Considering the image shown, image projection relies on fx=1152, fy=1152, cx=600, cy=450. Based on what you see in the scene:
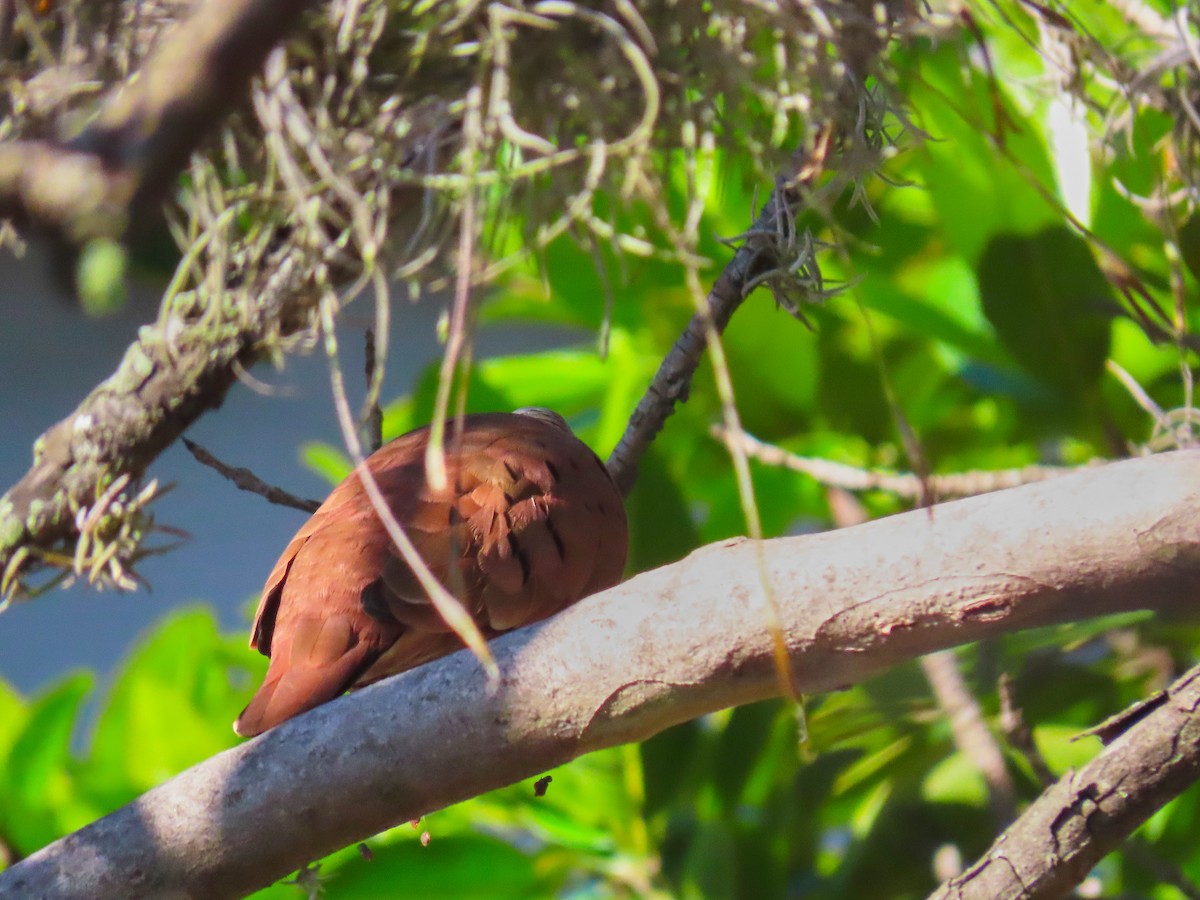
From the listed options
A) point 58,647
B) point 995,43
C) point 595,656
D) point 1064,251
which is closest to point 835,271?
point 1064,251

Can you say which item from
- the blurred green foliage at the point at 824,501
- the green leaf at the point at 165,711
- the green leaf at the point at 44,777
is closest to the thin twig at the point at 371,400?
the blurred green foliage at the point at 824,501

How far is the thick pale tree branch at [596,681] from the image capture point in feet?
2.00

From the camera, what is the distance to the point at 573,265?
5.69 ft

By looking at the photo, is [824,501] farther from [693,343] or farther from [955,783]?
[693,343]

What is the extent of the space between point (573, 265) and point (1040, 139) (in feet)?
2.21

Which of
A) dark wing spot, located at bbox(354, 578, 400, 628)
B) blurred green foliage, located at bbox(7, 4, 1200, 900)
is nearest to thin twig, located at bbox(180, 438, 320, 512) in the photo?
dark wing spot, located at bbox(354, 578, 400, 628)

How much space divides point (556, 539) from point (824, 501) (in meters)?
A: 1.00

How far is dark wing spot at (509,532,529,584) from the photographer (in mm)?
883

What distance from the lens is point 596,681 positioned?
649mm

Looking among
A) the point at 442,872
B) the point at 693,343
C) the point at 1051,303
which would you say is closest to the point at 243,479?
the point at 693,343

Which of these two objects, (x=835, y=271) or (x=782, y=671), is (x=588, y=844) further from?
(x=782, y=671)

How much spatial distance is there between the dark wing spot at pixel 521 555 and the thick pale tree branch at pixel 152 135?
526mm

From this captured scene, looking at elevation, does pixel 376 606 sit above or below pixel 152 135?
below

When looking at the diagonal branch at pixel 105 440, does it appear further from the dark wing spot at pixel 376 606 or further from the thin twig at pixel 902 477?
the thin twig at pixel 902 477
